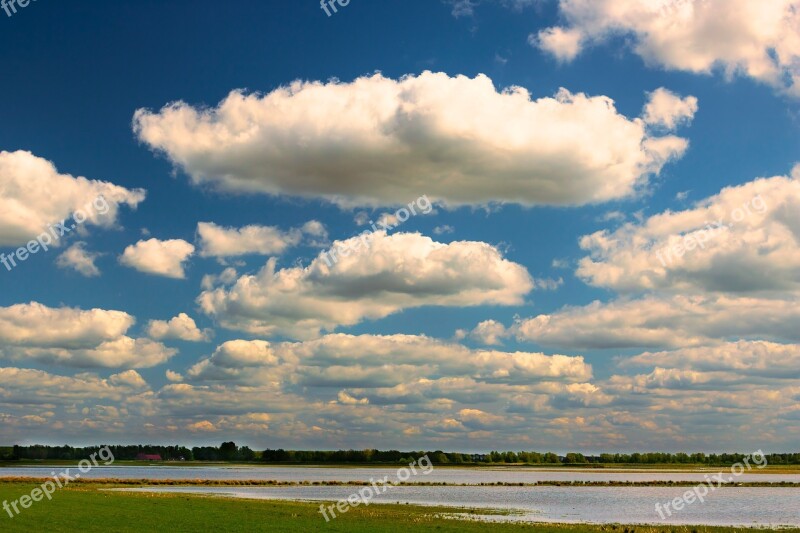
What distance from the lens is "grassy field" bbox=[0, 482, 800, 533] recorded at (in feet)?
174

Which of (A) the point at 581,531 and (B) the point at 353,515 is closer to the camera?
(A) the point at 581,531

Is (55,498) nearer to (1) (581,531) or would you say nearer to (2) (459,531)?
(2) (459,531)

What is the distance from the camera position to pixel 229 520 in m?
59.6

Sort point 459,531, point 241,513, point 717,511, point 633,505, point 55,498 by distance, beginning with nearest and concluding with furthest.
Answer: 1. point 459,531
2. point 241,513
3. point 55,498
4. point 717,511
5. point 633,505

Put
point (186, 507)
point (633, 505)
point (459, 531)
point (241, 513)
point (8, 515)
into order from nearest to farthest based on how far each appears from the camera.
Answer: point (459, 531)
point (8, 515)
point (241, 513)
point (186, 507)
point (633, 505)

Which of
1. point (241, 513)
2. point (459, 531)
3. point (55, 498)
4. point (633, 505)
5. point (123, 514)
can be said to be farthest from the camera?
point (633, 505)

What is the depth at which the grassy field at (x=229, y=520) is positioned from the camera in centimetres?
5297

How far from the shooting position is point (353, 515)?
65.0 meters

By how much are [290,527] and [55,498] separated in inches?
1388

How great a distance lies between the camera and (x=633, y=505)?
308 ft

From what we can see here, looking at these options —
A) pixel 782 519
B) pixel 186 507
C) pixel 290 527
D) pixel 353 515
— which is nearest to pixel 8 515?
pixel 186 507

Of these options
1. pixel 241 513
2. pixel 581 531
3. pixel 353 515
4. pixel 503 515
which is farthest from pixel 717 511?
pixel 241 513

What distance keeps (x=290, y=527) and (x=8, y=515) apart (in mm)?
21871

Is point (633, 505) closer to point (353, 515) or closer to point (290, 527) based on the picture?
point (353, 515)
